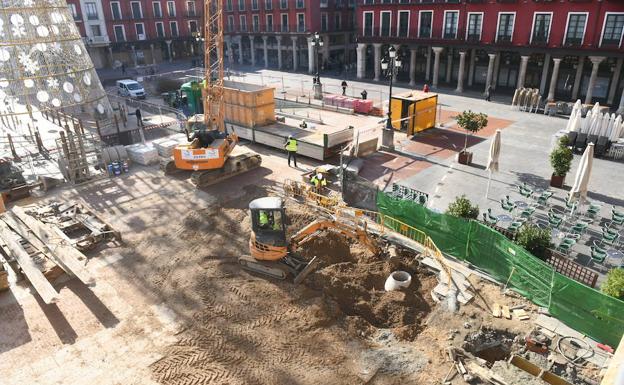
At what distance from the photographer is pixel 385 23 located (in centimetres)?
4359

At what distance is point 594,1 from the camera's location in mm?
31219

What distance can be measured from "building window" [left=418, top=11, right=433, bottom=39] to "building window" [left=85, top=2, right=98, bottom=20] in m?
42.1

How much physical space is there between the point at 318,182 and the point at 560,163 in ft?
35.1

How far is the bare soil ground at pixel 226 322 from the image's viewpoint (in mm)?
10328

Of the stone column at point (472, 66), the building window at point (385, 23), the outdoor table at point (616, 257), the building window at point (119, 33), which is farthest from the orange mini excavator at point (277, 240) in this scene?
the building window at point (119, 33)

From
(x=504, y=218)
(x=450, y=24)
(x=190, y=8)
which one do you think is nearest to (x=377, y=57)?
(x=450, y=24)

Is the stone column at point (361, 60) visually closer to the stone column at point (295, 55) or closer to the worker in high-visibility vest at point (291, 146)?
the stone column at point (295, 55)

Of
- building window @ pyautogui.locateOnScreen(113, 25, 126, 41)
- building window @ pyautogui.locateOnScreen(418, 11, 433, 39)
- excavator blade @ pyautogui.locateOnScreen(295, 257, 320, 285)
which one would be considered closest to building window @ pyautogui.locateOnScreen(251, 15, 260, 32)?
building window @ pyautogui.locateOnScreen(113, 25, 126, 41)

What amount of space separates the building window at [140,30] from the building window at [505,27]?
4739 cm

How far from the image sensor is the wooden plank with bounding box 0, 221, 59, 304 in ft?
40.1

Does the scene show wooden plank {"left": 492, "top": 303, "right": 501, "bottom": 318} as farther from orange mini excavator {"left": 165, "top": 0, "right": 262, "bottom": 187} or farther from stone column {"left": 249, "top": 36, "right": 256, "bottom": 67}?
stone column {"left": 249, "top": 36, "right": 256, "bottom": 67}

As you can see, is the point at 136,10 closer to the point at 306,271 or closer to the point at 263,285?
the point at 263,285

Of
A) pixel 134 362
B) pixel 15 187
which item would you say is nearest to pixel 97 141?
pixel 15 187

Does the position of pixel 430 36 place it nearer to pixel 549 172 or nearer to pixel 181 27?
pixel 549 172
